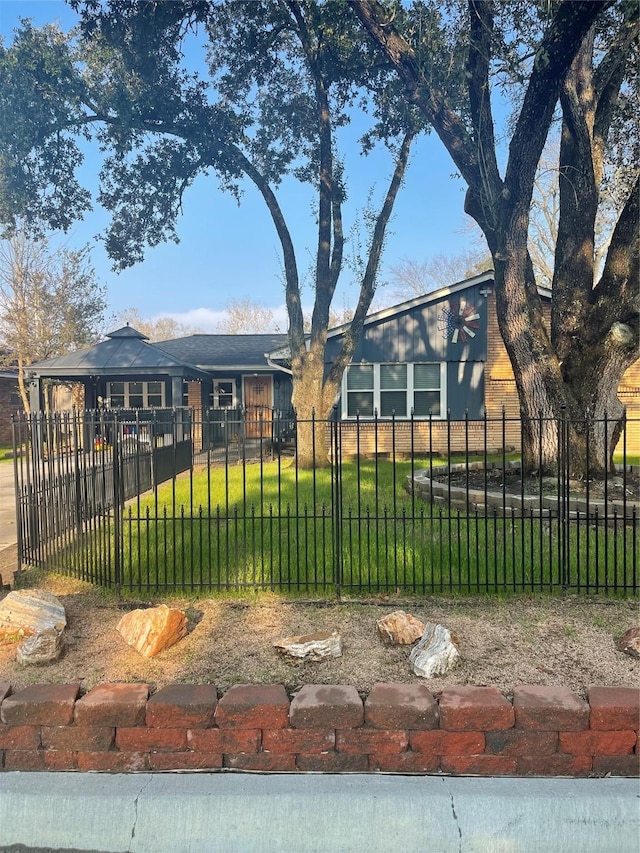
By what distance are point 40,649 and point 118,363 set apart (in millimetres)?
13851

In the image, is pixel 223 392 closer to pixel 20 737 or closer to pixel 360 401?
pixel 360 401

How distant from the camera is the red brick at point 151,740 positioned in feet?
→ 8.74

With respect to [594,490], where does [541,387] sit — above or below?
above

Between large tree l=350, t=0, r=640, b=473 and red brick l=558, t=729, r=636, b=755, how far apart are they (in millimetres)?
4734

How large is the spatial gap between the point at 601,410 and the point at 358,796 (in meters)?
6.15

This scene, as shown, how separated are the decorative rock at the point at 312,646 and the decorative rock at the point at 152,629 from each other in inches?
26.5

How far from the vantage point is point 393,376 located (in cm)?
1491

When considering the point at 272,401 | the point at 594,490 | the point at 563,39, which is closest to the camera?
the point at 563,39

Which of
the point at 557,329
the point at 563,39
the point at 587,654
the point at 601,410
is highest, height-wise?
the point at 563,39

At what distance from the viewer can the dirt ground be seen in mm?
3119

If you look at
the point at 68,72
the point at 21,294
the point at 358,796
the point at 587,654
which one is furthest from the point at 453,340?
the point at 21,294

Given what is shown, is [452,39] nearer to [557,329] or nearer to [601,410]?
[557,329]

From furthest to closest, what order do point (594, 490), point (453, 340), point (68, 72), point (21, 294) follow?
point (21, 294)
point (453, 340)
point (68, 72)
point (594, 490)

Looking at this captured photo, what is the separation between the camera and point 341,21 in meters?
9.71
